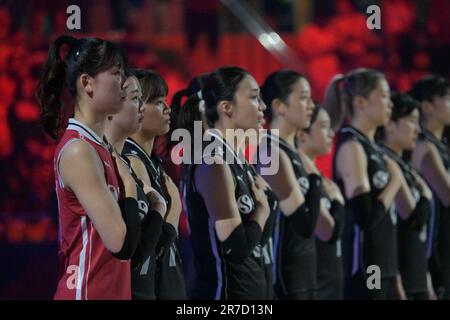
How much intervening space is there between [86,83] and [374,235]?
2.66 metres

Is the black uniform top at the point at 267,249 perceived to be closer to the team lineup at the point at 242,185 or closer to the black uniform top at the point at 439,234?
the team lineup at the point at 242,185

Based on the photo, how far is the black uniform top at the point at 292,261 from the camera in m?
4.89

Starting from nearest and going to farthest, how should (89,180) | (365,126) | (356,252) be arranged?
(89,180), (356,252), (365,126)

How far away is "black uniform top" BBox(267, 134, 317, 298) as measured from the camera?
4895 millimetres

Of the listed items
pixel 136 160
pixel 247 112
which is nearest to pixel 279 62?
pixel 247 112

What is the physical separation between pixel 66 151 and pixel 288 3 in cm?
502

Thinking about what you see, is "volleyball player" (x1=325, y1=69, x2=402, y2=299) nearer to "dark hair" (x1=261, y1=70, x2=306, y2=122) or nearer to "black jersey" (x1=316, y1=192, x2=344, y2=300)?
"black jersey" (x1=316, y1=192, x2=344, y2=300)

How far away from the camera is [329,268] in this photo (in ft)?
17.1

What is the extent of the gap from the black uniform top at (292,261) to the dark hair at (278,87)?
632 mm

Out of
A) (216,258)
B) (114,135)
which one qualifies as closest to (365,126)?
(216,258)

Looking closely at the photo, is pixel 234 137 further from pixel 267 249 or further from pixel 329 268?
pixel 329 268

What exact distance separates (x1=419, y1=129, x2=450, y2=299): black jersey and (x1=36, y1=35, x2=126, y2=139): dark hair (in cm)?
334
